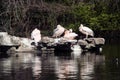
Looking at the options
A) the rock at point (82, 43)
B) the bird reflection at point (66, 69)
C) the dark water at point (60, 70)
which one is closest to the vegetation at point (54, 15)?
the rock at point (82, 43)

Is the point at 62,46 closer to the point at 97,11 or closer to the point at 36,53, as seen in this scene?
the point at 36,53

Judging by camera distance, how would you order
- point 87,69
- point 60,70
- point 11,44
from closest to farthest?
point 60,70 < point 87,69 < point 11,44

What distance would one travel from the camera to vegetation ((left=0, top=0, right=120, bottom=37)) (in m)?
42.2

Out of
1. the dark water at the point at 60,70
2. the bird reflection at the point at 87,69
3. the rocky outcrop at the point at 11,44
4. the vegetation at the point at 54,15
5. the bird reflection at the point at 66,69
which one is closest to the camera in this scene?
the dark water at the point at 60,70

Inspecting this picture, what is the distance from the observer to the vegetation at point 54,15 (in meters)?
42.2

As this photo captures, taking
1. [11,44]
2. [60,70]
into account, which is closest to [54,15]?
[11,44]

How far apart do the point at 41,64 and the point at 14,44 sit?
32.8 feet

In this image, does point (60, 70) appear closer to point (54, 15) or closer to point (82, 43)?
point (82, 43)

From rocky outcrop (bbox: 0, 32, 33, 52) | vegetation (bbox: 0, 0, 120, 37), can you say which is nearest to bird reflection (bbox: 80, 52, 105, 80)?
rocky outcrop (bbox: 0, 32, 33, 52)

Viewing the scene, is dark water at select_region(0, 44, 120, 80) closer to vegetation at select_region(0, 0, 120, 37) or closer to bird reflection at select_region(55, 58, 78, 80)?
bird reflection at select_region(55, 58, 78, 80)

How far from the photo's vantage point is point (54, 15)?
46156mm

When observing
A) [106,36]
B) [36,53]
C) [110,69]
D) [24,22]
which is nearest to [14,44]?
[36,53]

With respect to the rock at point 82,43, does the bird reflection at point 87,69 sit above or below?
below

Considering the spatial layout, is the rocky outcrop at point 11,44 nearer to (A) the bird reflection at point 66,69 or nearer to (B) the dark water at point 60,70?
(B) the dark water at point 60,70
